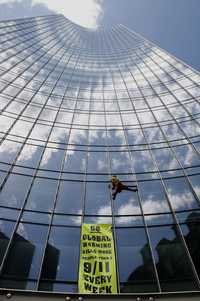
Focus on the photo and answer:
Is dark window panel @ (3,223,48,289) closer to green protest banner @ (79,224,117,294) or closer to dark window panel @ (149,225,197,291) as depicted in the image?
green protest banner @ (79,224,117,294)

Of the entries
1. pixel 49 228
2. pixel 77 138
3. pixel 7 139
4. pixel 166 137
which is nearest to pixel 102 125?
pixel 77 138

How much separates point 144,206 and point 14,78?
867 inches

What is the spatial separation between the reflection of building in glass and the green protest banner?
0.36 meters

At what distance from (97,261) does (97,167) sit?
8339mm

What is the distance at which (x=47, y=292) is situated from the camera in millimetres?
12523

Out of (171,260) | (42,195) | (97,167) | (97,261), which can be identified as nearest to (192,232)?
(171,260)

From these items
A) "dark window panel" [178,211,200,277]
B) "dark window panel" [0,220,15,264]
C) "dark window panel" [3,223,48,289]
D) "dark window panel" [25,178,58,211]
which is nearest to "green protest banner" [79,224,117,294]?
"dark window panel" [3,223,48,289]

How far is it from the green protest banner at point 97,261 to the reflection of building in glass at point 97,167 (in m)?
0.36

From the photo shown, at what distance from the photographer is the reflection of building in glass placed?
46.1 ft

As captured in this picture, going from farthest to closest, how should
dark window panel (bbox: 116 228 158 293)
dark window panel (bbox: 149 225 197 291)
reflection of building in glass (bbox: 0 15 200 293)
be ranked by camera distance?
reflection of building in glass (bbox: 0 15 200 293), dark window panel (bbox: 116 228 158 293), dark window panel (bbox: 149 225 197 291)

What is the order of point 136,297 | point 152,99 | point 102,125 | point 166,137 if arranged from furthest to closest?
point 152,99
point 102,125
point 166,137
point 136,297

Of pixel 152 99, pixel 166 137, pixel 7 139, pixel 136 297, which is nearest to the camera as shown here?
pixel 136 297

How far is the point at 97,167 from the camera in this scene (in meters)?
21.5

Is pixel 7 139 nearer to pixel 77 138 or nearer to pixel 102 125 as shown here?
pixel 77 138
